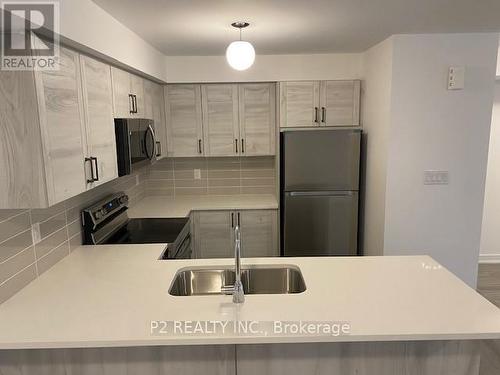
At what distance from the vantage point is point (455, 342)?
57.6 inches

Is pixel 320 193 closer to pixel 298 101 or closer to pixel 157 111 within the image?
pixel 298 101

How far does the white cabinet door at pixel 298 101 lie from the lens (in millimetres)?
3555

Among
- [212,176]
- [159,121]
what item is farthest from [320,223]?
[159,121]

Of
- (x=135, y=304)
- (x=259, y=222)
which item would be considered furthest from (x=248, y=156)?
(x=135, y=304)

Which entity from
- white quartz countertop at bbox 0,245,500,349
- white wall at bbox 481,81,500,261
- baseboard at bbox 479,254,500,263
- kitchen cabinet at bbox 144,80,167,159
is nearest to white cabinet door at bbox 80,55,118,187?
white quartz countertop at bbox 0,245,500,349

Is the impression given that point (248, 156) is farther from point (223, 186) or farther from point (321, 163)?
point (321, 163)

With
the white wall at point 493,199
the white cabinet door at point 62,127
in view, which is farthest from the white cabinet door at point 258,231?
the white wall at point 493,199

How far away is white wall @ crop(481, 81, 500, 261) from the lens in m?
4.09

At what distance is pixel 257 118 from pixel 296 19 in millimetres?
1440

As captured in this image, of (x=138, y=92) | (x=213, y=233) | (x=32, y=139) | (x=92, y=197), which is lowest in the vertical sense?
(x=213, y=233)

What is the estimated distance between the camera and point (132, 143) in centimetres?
244

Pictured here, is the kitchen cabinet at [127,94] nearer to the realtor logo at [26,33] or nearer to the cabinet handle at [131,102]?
the cabinet handle at [131,102]

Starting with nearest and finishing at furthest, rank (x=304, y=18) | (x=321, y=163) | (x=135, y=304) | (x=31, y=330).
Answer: (x=31, y=330), (x=135, y=304), (x=304, y=18), (x=321, y=163)

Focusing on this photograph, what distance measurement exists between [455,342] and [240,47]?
6.02 feet
